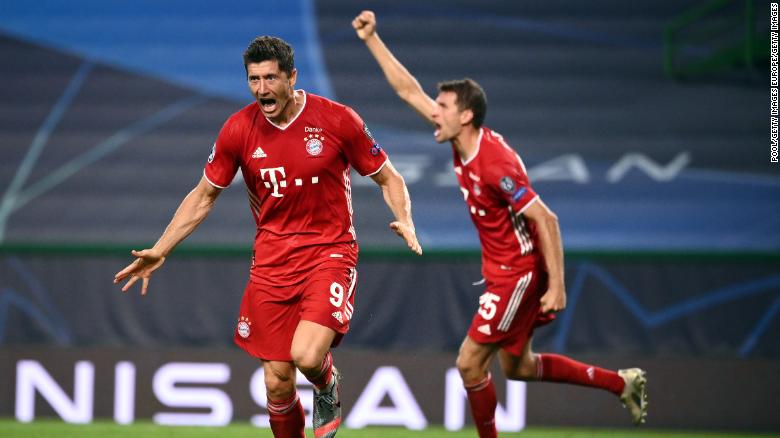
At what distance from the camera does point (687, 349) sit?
742 centimetres

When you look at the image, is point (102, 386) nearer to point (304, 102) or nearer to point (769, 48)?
point (304, 102)

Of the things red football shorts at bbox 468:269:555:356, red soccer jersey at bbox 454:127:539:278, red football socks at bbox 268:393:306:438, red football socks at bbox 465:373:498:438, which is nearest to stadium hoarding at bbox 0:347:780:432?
red football socks at bbox 465:373:498:438

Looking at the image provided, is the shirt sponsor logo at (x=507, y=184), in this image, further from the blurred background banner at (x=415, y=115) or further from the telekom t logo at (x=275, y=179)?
the blurred background banner at (x=415, y=115)

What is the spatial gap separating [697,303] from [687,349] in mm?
321

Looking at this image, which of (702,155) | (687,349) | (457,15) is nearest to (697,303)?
(687,349)

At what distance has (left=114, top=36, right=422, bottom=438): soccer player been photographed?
5168 millimetres

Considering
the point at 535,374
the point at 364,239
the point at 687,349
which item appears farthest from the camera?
the point at 364,239

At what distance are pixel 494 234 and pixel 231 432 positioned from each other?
95.8 inches

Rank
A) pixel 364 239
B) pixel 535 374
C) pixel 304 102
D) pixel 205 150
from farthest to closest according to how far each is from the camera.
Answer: pixel 205 150 < pixel 364 239 < pixel 535 374 < pixel 304 102

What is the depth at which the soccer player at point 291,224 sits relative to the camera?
5.17 meters

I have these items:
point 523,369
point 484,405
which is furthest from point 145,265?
point 523,369

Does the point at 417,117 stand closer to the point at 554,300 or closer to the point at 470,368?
the point at 470,368

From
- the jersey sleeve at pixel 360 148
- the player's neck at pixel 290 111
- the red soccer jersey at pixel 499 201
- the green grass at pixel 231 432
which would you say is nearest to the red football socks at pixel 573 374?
the red soccer jersey at pixel 499 201

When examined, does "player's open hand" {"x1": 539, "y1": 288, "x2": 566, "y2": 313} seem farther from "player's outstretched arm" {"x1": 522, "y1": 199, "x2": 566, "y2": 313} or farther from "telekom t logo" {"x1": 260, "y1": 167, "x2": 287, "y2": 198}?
"telekom t logo" {"x1": 260, "y1": 167, "x2": 287, "y2": 198}
